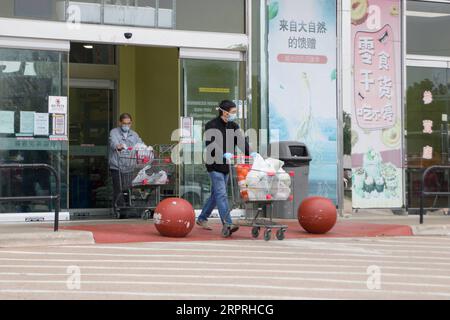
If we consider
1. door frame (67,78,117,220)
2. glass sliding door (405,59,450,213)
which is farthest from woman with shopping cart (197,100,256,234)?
glass sliding door (405,59,450,213)

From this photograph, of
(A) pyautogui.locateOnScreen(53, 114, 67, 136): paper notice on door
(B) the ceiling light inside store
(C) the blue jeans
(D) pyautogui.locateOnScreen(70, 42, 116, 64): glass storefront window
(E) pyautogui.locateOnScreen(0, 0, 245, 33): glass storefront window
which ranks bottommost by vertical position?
(C) the blue jeans

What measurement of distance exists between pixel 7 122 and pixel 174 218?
14.1 ft

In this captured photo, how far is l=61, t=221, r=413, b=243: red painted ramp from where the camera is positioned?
435 inches

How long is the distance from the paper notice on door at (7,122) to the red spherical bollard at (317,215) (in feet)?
17.9

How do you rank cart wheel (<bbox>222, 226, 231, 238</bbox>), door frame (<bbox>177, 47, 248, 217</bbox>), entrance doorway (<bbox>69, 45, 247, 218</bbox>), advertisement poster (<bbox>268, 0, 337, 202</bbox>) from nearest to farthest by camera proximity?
cart wheel (<bbox>222, 226, 231, 238</bbox>)
door frame (<bbox>177, 47, 248, 217</bbox>)
advertisement poster (<bbox>268, 0, 337, 202</bbox>)
entrance doorway (<bbox>69, 45, 247, 218</bbox>)

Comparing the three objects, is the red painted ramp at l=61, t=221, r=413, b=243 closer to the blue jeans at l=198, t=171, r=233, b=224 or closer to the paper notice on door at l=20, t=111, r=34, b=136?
the blue jeans at l=198, t=171, r=233, b=224

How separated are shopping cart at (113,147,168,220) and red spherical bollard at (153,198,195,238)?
117 inches

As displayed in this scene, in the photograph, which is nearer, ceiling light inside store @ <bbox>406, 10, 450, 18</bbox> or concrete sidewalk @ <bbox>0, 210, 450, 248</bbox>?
concrete sidewalk @ <bbox>0, 210, 450, 248</bbox>

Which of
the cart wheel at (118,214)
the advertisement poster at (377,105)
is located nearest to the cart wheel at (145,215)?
the cart wheel at (118,214)

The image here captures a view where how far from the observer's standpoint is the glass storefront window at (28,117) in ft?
44.3

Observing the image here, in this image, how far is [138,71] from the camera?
17859 millimetres
